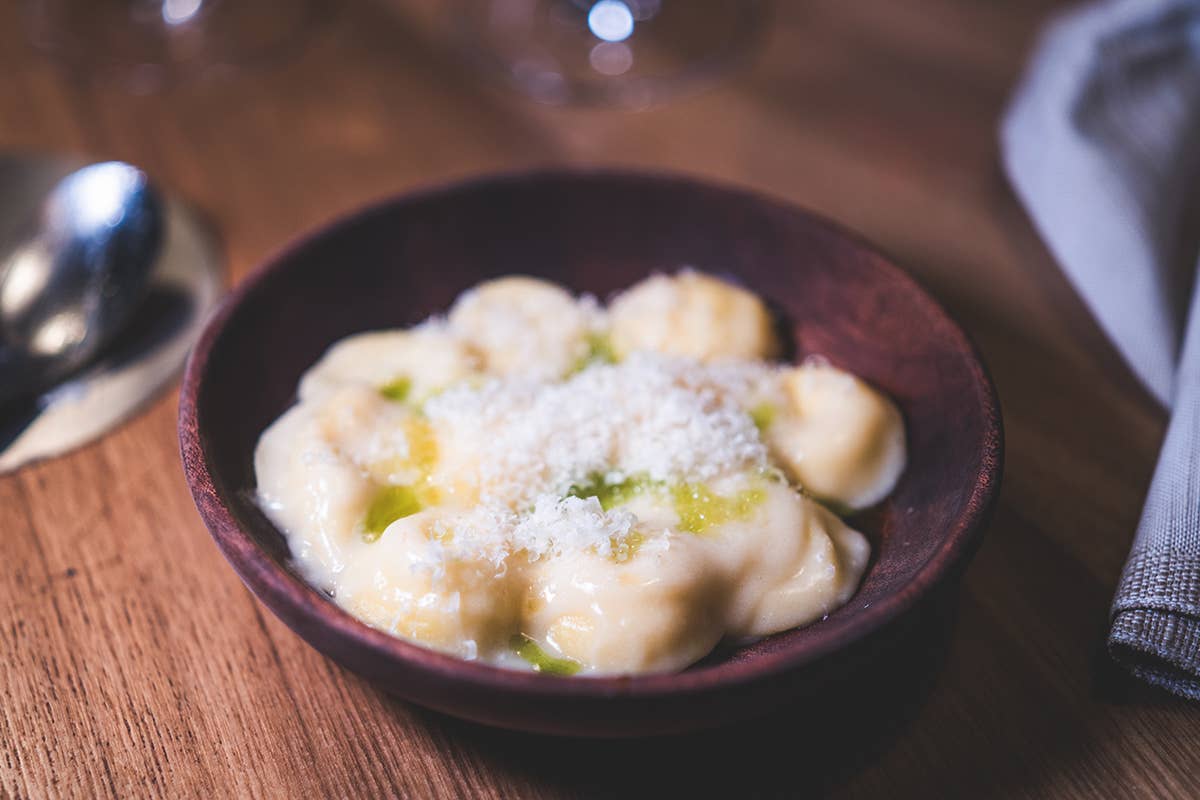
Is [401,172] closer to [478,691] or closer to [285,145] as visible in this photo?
[285,145]

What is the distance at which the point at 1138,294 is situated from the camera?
981 millimetres

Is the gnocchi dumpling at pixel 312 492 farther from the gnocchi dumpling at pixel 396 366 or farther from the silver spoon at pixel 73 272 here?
the silver spoon at pixel 73 272

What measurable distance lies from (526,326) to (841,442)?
28cm

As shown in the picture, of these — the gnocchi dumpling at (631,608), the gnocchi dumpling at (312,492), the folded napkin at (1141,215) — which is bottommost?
the gnocchi dumpling at (312,492)

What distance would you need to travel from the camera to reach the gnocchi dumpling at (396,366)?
2.71 ft

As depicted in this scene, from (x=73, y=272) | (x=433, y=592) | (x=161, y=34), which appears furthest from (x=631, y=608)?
(x=161, y=34)

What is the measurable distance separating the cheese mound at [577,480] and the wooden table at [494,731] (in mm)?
84

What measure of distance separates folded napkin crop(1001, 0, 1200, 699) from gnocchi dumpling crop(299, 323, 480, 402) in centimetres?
51

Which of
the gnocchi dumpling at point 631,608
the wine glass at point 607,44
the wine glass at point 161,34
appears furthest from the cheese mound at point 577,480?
the wine glass at point 161,34

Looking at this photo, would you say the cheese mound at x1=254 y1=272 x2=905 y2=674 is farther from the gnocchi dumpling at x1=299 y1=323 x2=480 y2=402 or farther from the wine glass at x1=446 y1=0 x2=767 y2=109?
the wine glass at x1=446 y1=0 x2=767 y2=109

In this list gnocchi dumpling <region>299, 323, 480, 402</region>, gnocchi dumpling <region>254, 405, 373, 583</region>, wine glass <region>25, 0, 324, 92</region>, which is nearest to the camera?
gnocchi dumpling <region>254, 405, 373, 583</region>

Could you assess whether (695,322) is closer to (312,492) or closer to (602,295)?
(602,295)

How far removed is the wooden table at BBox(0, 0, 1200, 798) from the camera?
0.67 meters

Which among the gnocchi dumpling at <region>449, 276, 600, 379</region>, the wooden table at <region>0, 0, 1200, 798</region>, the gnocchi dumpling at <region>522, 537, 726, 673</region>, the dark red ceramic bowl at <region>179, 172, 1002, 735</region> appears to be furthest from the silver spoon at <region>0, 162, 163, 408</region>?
the gnocchi dumpling at <region>522, 537, 726, 673</region>
